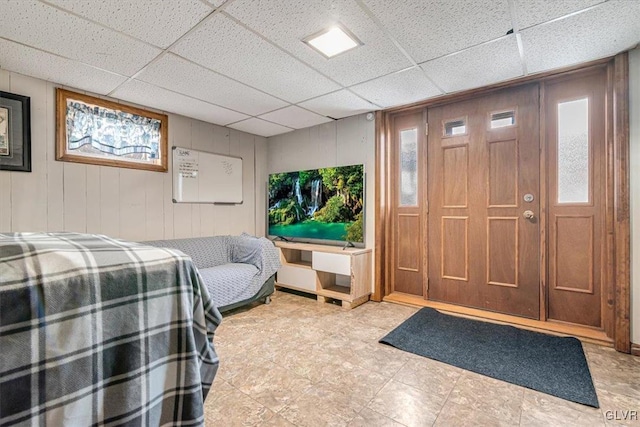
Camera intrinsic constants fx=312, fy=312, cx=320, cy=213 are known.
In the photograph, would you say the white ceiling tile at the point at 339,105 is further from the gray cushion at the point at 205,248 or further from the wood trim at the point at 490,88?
the gray cushion at the point at 205,248

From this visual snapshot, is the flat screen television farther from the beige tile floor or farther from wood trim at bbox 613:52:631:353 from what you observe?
wood trim at bbox 613:52:631:353

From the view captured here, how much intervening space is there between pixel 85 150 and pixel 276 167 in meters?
2.33

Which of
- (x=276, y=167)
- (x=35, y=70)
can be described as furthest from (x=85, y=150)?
(x=276, y=167)

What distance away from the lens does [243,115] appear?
3721mm

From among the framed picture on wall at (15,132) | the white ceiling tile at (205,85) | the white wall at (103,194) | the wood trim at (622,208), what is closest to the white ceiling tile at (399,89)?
the white ceiling tile at (205,85)

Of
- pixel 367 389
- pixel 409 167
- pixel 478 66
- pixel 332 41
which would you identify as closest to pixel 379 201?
pixel 409 167

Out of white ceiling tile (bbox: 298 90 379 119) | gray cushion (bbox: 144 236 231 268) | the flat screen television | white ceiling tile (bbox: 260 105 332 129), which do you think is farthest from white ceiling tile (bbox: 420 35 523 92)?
gray cushion (bbox: 144 236 231 268)

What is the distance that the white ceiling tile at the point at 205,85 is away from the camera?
249 cm

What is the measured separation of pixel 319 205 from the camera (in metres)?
4.05

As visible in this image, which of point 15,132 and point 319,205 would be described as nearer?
point 15,132

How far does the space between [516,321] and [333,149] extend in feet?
8.91

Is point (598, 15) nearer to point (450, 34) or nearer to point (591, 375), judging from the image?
point (450, 34)

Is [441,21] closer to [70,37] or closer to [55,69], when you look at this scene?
[70,37]

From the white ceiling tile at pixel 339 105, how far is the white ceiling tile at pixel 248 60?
→ 16cm
